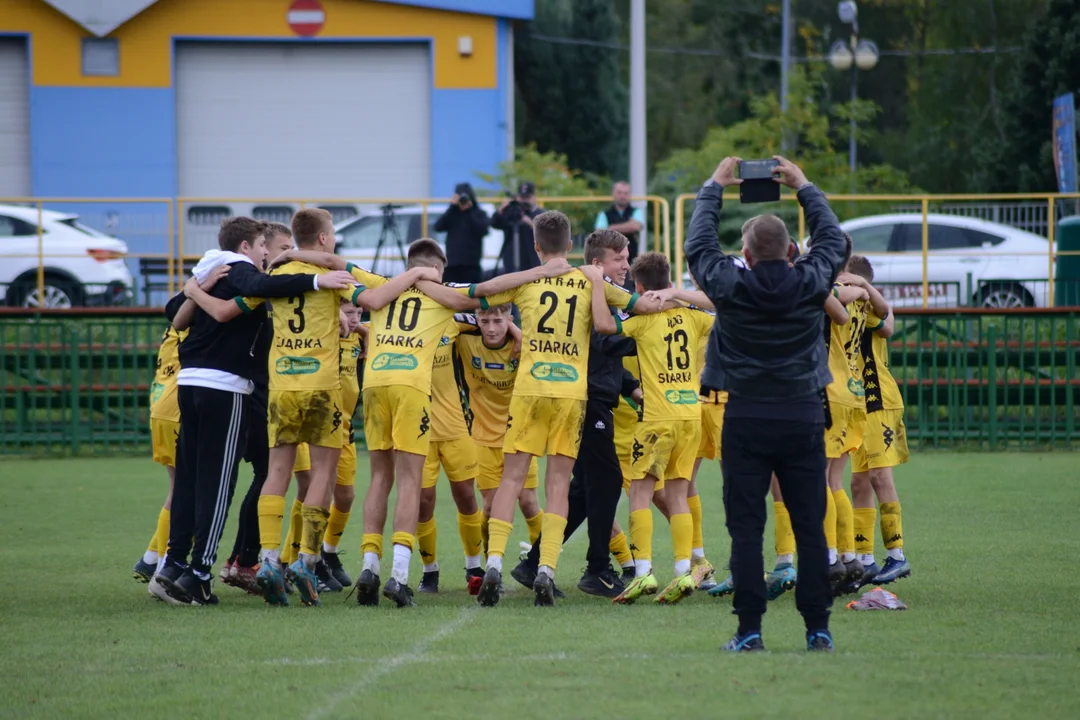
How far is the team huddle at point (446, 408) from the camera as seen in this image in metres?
8.23

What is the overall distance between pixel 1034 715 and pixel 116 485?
37.2 ft

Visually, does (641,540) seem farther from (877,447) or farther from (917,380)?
(917,380)

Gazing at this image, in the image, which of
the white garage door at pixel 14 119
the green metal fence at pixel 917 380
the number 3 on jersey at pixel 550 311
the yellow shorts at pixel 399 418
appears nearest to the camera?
the yellow shorts at pixel 399 418

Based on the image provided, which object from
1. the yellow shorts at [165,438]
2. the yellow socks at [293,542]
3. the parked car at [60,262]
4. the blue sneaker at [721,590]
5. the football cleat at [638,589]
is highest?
the parked car at [60,262]

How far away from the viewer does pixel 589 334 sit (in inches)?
332

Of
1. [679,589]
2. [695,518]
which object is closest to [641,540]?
[679,589]

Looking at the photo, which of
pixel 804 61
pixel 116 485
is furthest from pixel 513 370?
pixel 804 61

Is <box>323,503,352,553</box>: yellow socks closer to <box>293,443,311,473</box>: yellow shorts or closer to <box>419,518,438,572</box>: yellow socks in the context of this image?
<box>293,443,311,473</box>: yellow shorts

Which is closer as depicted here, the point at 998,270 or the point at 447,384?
the point at 447,384

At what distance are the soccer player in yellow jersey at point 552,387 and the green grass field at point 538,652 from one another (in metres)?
0.58

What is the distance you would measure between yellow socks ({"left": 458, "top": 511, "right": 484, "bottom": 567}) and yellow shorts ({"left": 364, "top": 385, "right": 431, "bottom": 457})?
32.8 inches

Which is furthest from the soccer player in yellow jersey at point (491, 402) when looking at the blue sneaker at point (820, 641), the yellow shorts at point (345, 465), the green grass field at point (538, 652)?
the blue sneaker at point (820, 641)

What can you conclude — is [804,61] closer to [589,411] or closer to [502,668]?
[589,411]

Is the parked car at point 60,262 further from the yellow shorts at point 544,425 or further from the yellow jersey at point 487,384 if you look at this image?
the yellow shorts at point 544,425
